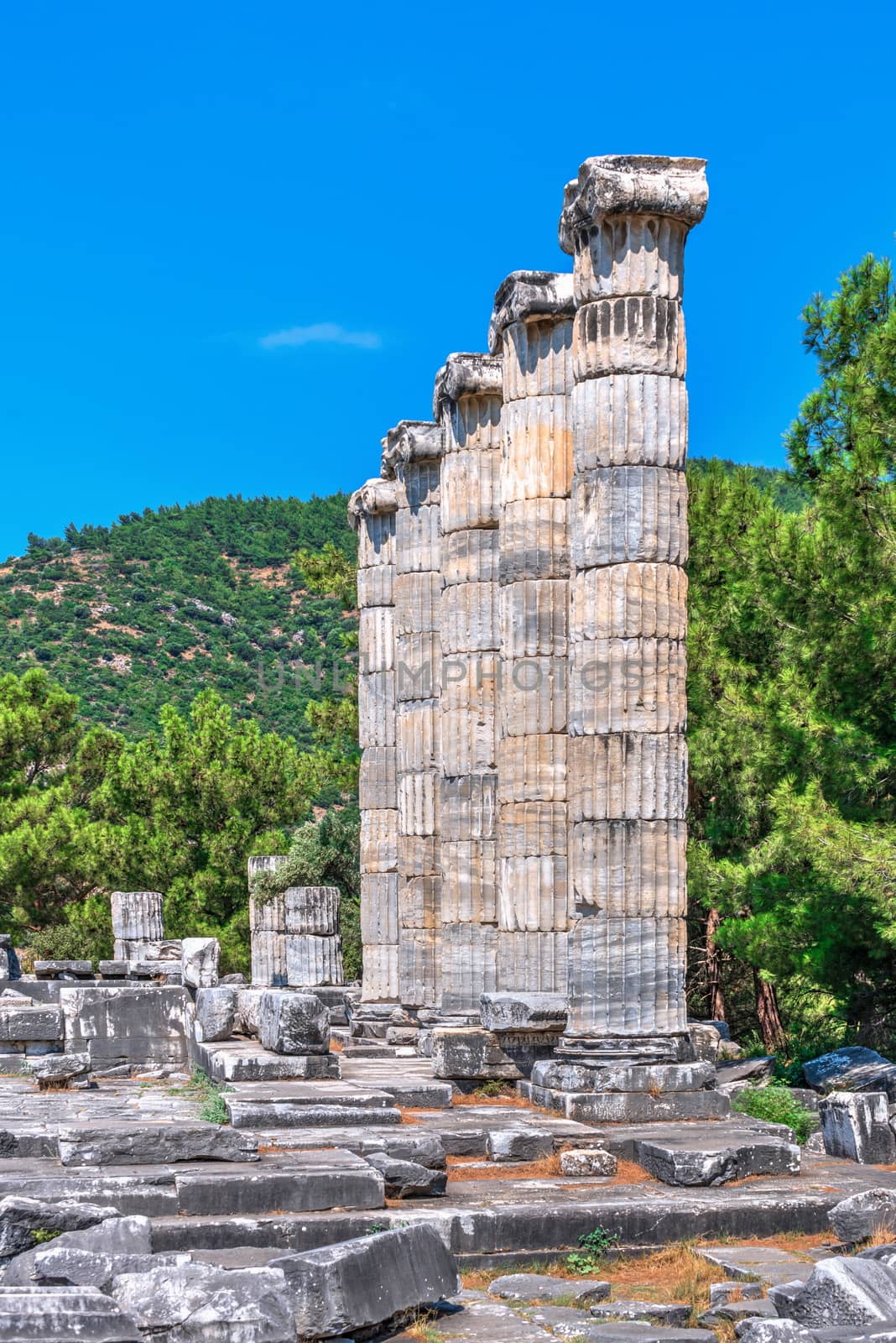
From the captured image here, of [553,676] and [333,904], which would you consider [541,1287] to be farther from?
[333,904]

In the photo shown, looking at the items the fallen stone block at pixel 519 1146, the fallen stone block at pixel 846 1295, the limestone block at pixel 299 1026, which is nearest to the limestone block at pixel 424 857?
the limestone block at pixel 299 1026

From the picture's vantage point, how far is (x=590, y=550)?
631 inches

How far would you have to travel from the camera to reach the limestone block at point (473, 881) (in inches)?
846

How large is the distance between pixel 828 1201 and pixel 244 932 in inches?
1124

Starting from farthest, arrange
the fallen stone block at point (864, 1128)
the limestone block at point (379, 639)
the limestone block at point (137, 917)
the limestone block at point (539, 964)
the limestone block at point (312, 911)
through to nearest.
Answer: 1. the limestone block at point (137, 917)
2. the limestone block at point (312, 911)
3. the limestone block at point (379, 639)
4. the limestone block at point (539, 964)
5. the fallen stone block at point (864, 1128)

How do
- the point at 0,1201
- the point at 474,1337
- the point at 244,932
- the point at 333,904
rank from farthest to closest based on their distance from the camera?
1. the point at 244,932
2. the point at 333,904
3. the point at 0,1201
4. the point at 474,1337

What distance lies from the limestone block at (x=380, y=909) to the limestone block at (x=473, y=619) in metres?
5.62

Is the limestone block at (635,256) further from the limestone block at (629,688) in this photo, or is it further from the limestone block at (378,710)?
the limestone block at (378,710)

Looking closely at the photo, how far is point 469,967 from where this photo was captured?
2147 centimetres

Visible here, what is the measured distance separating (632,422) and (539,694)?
3.87 m

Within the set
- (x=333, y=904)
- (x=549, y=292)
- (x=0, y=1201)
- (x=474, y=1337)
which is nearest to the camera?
(x=474, y=1337)

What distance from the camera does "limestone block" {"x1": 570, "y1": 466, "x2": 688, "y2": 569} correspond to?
15898 millimetres

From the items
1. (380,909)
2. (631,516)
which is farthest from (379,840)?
(631,516)

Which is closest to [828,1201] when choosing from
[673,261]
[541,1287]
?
[541,1287]
